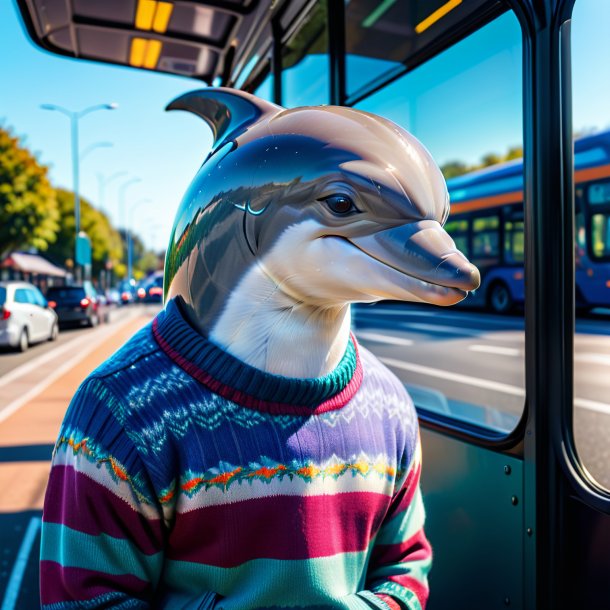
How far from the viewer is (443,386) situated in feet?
9.75

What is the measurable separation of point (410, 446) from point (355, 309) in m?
2.08

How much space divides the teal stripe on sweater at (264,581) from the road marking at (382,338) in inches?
88.2

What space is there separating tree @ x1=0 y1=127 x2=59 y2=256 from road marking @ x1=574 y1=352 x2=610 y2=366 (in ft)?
105

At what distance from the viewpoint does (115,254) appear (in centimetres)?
5962

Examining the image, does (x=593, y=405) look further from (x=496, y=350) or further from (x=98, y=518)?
(x=496, y=350)

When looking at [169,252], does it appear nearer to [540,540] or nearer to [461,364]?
[540,540]

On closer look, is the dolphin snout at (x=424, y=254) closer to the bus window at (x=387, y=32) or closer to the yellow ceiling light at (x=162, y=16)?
the bus window at (x=387, y=32)

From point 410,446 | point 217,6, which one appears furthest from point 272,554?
point 217,6

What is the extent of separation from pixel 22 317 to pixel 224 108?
1224 cm

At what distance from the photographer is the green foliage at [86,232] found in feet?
155

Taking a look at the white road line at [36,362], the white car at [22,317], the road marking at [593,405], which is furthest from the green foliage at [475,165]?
the white car at [22,317]

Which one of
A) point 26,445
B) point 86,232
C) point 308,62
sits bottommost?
point 26,445

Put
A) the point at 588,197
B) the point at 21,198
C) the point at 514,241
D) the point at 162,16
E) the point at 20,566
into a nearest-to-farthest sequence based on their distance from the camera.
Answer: the point at 588,197
the point at 162,16
the point at 20,566
the point at 514,241
the point at 21,198

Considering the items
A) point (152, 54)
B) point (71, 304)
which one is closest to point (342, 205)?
Answer: point (152, 54)
